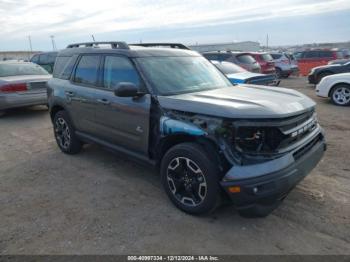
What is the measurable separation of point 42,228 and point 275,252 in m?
2.48

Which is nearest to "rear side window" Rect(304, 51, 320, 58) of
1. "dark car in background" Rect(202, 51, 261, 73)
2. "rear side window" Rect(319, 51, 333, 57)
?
"rear side window" Rect(319, 51, 333, 57)

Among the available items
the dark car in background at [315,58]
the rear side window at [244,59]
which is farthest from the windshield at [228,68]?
the dark car in background at [315,58]

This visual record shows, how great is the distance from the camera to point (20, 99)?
29.3 ft

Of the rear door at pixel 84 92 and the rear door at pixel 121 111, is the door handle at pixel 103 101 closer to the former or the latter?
the rear door at pixel 121 111

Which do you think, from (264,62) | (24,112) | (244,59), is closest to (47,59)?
(24,112)

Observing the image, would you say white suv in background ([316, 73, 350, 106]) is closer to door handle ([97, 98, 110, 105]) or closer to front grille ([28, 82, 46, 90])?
door handle ([97, 98, 110, 105])

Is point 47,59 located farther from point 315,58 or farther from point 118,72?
point 315,58

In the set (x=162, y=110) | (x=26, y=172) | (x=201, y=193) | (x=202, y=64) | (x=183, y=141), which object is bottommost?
(x=26, y=172)

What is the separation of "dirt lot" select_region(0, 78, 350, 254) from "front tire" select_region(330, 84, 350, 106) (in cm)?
484

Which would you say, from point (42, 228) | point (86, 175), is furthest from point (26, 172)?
point (42, 228)

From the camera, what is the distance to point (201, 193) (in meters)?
→ 3.44

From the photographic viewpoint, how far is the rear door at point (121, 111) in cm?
398

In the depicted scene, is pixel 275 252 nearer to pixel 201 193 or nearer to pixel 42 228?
pixel 201 193

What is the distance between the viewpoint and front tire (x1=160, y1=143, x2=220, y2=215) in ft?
10.7
